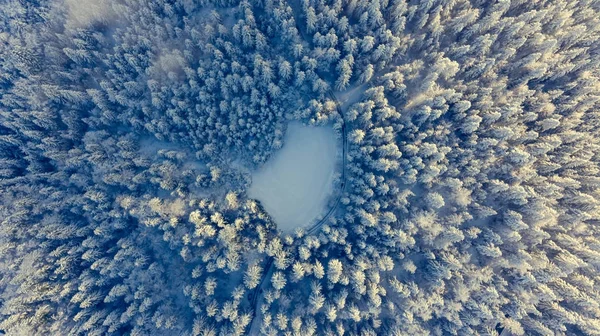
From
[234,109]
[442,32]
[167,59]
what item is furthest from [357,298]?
[167,59]

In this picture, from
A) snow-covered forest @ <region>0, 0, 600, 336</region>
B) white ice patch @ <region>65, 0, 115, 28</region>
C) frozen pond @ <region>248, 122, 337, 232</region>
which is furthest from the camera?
white ice patch @ <region>65, 0, 115, 28</region>

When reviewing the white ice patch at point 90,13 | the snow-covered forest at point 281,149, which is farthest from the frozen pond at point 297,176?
the white ice patch at point 90,13

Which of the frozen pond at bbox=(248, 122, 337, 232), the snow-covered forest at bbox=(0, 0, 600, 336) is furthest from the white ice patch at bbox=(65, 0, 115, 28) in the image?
the frozen pond at bbox=(248, 122, 337, 232)

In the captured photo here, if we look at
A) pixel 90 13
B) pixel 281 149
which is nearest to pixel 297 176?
pixel 281 149

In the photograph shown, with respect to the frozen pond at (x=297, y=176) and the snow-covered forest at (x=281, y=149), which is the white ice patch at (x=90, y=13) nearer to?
the snow-covered forest at (x=281, y=149)

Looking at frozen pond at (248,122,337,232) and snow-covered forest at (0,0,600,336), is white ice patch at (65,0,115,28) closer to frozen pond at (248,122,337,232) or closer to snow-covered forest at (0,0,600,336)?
snow-covered forest at (0,0,600,336)

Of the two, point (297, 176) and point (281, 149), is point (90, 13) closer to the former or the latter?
point (281, 149)

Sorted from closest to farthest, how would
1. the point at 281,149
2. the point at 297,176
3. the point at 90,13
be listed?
1. the point at 281,149
2. the point at 297,176
3. the point at 90,13
